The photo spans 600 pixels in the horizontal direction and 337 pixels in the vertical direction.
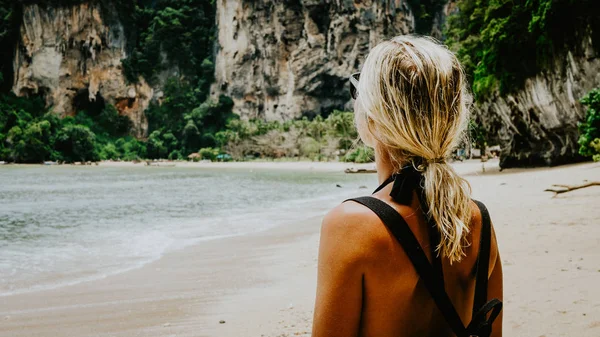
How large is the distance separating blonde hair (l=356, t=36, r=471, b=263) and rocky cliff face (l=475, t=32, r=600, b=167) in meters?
19.0

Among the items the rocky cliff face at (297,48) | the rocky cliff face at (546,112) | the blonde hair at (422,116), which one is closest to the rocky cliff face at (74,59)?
the rocky cliff face at (297,48)

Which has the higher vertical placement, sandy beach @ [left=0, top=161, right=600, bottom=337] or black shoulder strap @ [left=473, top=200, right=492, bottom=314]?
black shoulder strap @ [left=473, top=200, right=492, bottom=314]

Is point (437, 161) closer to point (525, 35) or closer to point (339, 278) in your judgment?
point (339, 278)

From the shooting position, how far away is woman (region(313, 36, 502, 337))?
995 millimetres

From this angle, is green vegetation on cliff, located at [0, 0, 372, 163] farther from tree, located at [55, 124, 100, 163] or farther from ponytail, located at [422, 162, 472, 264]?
ponytail, located at [422, 162, 472, 264]

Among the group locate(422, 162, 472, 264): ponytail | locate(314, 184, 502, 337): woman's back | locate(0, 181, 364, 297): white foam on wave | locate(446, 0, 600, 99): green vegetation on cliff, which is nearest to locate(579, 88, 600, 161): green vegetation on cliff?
Answer: locate(446, 0, 600, 99): green vegetation on cliff

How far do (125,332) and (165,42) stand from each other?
313 feet

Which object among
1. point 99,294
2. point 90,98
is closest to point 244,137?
point 90,98

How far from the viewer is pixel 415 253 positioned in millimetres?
1012

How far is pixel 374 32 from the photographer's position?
75.0m

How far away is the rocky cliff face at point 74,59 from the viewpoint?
8438cm

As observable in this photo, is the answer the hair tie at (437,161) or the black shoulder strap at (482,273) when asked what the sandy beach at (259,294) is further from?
the hair tie at (437,161)

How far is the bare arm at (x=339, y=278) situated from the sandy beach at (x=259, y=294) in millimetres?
2401

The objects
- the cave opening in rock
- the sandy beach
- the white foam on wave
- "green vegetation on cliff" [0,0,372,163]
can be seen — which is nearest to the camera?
the sandy beach
